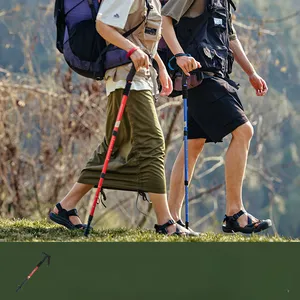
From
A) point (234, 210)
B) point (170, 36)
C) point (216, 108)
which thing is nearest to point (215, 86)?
point (216, 108)

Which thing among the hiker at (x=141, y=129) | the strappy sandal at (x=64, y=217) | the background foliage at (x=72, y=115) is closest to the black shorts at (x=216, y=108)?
the hiker at (x=141, y=129)

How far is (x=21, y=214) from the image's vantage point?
997 centimetres

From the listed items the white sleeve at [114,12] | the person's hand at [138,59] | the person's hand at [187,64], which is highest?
the white sleeve at [114,12]

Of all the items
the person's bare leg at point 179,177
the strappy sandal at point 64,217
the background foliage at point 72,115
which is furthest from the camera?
the background foliage at point 72,115

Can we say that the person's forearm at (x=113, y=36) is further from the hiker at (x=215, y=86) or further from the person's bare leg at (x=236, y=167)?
the person's bare leg at (x=236, y=167)

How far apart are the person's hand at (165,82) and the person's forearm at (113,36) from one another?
54 cm

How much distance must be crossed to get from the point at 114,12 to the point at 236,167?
4.04ft

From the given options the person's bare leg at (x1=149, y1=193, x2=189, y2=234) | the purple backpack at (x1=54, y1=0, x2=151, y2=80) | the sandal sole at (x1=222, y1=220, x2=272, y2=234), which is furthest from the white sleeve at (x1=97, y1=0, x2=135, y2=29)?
the sandal sole at (x1=222, y1=220, x2=272, y2=234)

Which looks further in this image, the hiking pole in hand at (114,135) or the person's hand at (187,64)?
the person's hand at (187,64)

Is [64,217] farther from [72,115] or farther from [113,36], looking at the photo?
[72,115]

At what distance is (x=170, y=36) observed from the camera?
539cm

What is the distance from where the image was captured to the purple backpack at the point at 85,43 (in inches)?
201

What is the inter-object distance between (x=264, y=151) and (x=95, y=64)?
21.0 ft

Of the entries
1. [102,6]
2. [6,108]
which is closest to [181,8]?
[102,6]
